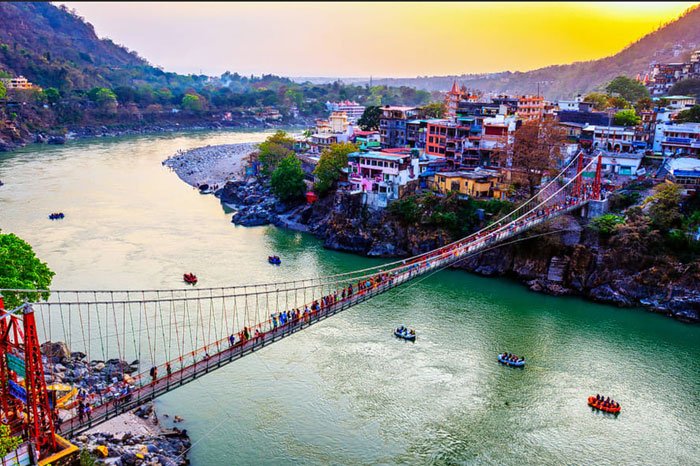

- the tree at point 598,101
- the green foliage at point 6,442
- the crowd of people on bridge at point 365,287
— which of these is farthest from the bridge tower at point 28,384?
the tree at point 598,101

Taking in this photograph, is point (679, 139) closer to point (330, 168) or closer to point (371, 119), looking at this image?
point (330, 168)

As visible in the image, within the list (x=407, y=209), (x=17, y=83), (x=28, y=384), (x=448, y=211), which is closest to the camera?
(x=28, y=384)

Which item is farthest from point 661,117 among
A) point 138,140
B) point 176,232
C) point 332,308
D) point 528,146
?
point 138,140

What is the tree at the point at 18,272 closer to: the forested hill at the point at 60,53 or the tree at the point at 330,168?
the tree at the point at 330,168

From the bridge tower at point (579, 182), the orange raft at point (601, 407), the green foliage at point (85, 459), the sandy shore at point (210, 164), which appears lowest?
the orange raft at point (601, 407)

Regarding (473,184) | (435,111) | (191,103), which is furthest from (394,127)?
(191,103)
